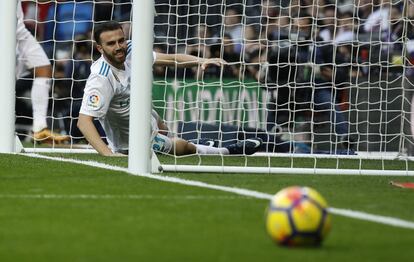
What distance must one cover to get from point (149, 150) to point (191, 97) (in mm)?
5499

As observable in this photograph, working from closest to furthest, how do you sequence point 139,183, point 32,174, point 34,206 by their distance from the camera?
point 34,206 → point 139,183 → point 32,174

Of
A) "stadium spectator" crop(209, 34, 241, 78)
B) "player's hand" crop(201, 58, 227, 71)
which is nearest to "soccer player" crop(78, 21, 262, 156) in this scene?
"player's hand" crop(201, 58, 227, 71)

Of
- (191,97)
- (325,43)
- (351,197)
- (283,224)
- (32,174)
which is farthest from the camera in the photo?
(191,97)

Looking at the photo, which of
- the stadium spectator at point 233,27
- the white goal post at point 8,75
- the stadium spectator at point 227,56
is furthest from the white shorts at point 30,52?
the white goal post at point 8,75

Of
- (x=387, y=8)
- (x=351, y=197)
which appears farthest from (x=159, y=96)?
(x=351, y=197)

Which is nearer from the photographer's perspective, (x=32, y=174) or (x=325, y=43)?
(x=32, y=174)

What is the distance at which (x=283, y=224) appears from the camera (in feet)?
19.3

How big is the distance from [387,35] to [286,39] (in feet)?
3.71

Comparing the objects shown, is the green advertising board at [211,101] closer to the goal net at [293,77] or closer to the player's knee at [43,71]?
the goal net at [293,77]

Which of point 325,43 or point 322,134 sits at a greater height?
point 325,43

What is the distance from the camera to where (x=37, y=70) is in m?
16.0

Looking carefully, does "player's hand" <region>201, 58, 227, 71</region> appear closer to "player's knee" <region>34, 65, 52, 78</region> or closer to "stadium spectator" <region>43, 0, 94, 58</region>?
"stadium spectator" <region>43, 0, 94, 58</region>

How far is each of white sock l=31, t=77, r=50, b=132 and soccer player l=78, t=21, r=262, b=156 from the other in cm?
→ 240

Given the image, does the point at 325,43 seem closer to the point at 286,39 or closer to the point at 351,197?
the point at 286,39
